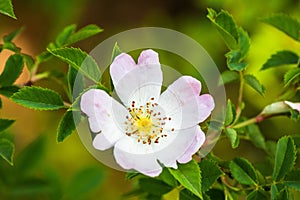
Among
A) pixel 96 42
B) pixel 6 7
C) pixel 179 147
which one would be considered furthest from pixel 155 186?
pixel 96 42

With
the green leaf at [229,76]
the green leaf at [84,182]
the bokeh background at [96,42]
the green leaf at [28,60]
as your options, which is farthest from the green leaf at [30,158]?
the green leaf at [229,76]

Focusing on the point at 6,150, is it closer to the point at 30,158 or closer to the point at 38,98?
the point at 38,98

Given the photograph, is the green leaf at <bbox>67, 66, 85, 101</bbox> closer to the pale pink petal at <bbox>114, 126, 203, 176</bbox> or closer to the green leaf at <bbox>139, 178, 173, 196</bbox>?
the pale pink petal at <bbox>114, 126, 203, 176</bbox>

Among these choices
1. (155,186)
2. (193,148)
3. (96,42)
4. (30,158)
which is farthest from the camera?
(96,42)

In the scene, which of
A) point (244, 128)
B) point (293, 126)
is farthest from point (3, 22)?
point (244, 128)

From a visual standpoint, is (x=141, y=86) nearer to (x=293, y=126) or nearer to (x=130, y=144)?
(x=130, y=144)

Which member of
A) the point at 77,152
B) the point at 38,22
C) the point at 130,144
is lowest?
the point at 77,152
